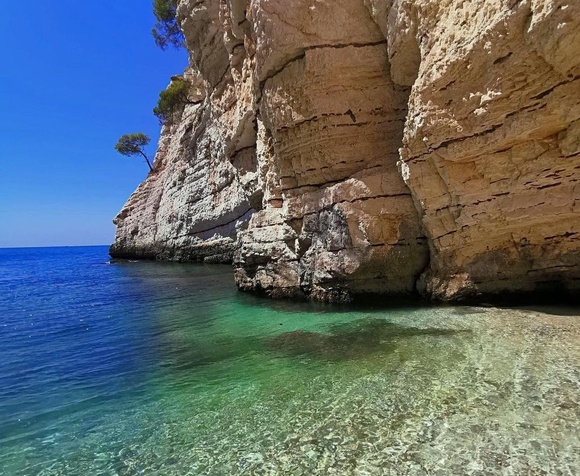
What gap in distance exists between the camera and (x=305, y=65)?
1199cm

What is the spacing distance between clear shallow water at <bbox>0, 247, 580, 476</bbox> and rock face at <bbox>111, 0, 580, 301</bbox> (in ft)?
5.36

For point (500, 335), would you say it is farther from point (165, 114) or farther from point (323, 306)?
point (165, 114)

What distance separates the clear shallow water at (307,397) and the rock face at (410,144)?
1.63 meters

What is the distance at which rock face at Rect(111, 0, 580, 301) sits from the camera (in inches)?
310

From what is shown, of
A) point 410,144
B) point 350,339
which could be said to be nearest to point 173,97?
point 410,144

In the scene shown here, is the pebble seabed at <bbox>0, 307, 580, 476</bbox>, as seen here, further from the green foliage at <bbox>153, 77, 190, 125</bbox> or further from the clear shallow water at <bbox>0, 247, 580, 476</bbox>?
the green foliage at <bbox>153, 77, 190, 125</bbox>

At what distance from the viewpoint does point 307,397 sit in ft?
17.5

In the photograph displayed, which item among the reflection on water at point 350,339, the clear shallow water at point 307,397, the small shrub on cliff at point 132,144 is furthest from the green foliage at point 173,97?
the reflection on water at point 350,339

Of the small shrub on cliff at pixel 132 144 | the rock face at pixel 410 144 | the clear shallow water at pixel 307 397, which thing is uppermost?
the small shrub on cliff at pixel 132 144

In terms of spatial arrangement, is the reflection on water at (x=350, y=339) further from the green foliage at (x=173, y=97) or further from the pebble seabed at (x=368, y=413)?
the green foliage at (x=173, y=97)

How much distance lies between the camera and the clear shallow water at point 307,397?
3.91m

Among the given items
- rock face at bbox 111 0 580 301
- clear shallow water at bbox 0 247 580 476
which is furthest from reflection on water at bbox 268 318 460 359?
rock face at bbox 111 0 580 301

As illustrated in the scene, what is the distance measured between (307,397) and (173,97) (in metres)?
37.5

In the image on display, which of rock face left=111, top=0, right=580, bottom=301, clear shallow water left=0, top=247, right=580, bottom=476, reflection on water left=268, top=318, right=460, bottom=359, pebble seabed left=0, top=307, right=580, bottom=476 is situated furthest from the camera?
rock face left=111, top=0, right=580, bottom=301
